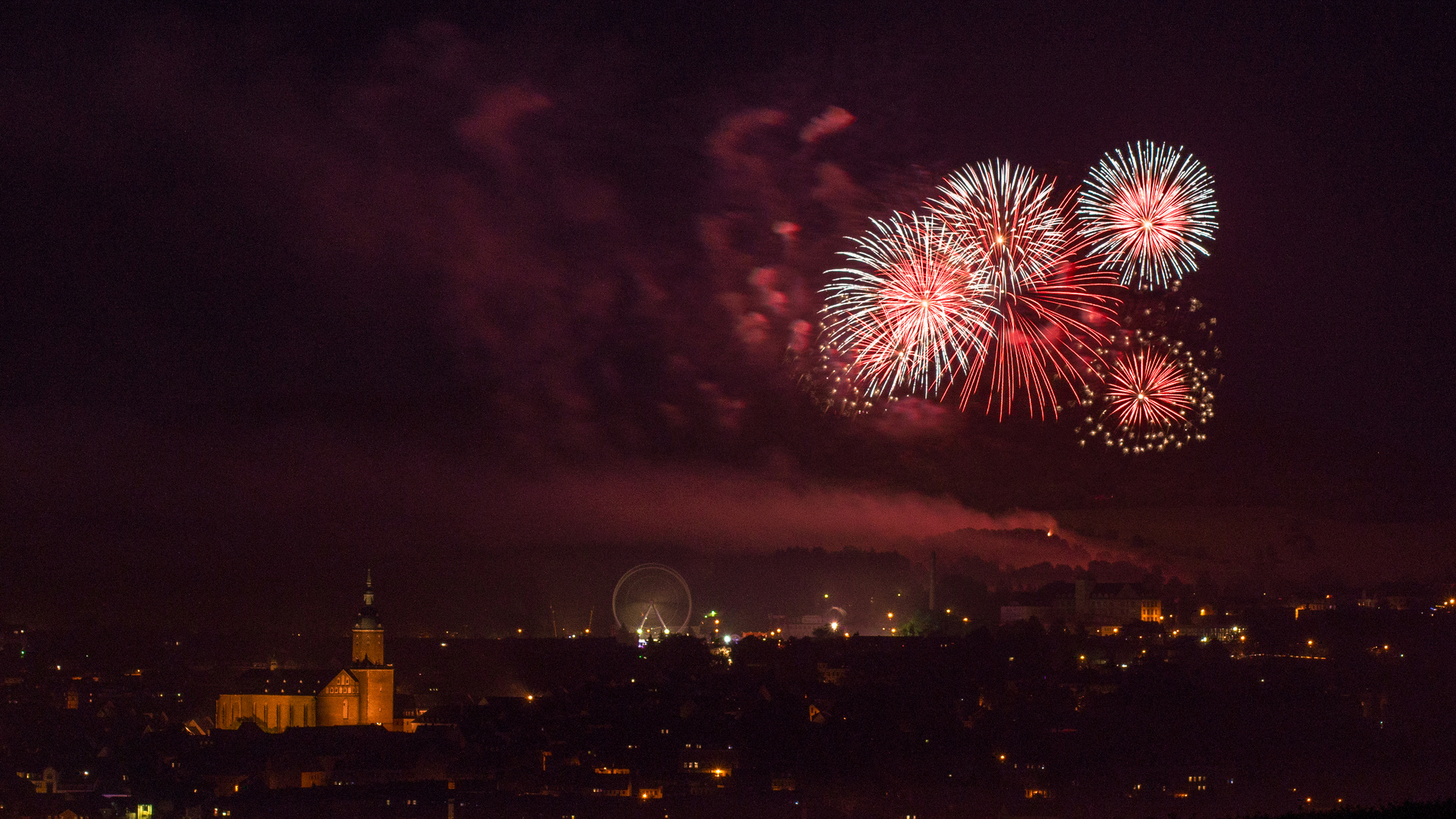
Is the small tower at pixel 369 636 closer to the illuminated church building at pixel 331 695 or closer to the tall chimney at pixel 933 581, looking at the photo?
the illuminated church building at pixel 331 695

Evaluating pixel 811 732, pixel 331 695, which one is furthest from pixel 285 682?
pixel 811 732

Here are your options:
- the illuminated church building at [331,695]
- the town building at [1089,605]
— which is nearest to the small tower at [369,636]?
the illuminated church building at [331,695]

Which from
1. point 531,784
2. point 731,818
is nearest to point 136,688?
point 531,784

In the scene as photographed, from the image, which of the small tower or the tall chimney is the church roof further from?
the tall chimney

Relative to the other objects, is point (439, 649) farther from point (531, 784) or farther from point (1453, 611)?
point (1453, 611)

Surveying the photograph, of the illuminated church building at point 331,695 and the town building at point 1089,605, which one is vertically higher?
the town building at point 1089,605

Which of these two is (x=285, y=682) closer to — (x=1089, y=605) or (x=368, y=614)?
(x=368, y=614)

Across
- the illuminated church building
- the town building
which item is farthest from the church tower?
the town building

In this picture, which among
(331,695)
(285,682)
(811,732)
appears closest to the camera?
(811,732)
